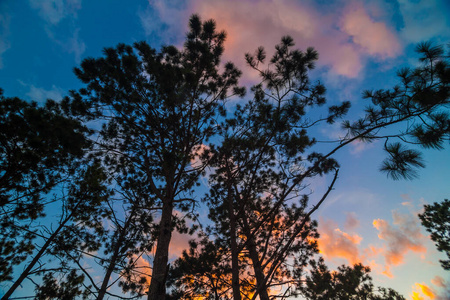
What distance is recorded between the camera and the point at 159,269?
10.7 ft

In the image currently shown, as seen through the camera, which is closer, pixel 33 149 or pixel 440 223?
pixel 33 149

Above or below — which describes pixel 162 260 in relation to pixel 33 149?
below

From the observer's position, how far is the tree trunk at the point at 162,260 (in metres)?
2.84

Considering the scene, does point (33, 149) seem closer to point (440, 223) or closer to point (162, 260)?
point (162, 260)

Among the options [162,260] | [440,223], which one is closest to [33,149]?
[162,260]

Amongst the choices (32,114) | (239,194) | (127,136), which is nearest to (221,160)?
(239,194)

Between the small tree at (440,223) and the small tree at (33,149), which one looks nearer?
the small tree at (33,149)

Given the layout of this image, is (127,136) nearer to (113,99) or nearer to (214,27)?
(113,99)

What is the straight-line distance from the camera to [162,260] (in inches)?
133

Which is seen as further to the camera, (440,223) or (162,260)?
(440,223)

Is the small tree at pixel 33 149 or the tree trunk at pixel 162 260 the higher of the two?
the small tree at pixel 33 149

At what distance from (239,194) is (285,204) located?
1971 mm

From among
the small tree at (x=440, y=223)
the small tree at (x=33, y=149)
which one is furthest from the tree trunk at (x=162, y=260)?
the small tree at (x=440, y=223)

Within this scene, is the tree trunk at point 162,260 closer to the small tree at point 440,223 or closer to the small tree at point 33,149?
the small tree at point 33,149
